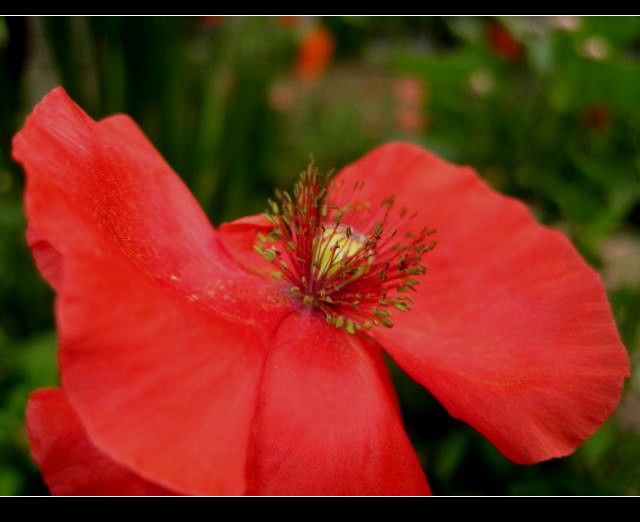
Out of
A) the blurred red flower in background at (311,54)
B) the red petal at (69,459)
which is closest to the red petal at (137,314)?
the red petal at (69,459)

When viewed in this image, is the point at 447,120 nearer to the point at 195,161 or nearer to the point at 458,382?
the point at 195,161

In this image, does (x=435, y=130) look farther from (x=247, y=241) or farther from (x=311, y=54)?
(x=247, y=241)

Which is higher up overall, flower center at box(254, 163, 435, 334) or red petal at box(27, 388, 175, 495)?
flower center at box(254, 163, 435, 334)

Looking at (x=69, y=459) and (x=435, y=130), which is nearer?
(x=69, y=459)

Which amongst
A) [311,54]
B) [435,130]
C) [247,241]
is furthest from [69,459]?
[311,54]

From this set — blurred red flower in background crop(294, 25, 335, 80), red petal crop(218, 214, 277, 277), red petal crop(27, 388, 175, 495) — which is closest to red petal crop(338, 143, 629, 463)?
red petal crop(218, 214, 277, 277)

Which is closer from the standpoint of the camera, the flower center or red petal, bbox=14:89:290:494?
red petal, bbox=14:89:290:494

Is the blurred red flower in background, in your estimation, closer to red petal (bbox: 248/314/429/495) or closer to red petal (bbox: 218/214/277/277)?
red petal (bbox: 218/214/277/277)

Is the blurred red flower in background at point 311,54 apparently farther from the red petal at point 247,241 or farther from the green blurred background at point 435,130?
the red petal at point 247,241
